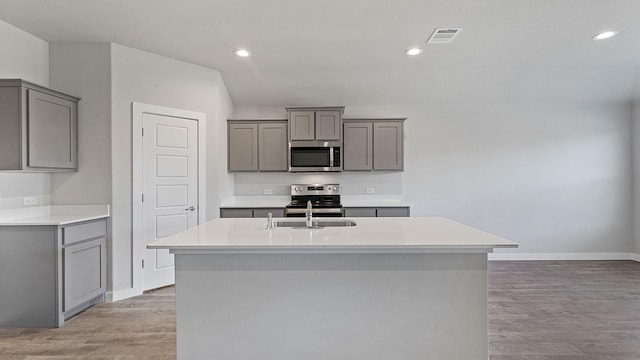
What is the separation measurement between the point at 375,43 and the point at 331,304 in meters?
2.75

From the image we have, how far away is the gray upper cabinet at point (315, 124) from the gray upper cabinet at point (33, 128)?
8.27 feet

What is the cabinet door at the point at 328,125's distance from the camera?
15.8ft

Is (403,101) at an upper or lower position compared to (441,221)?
upper

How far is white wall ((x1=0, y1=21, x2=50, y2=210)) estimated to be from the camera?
3.15 m

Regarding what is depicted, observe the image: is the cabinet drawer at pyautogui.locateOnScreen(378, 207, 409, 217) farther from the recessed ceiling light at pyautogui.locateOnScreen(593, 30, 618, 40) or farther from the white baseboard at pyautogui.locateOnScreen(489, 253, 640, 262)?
the recessed ceiling light at pyautogui.locateOnScreen(593, 30, 618, 40)

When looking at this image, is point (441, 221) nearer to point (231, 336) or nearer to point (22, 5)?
point (231, 336)

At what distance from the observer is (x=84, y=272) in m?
3.20

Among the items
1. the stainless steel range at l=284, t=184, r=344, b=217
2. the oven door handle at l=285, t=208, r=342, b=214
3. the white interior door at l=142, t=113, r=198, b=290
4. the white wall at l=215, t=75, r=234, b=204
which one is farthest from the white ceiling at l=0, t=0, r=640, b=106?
the oven door handle at l=285, t=208, r=342, b=214

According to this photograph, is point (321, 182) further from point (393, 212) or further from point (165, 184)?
point (165, 184)

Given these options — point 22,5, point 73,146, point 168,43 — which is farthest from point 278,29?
point 73,146

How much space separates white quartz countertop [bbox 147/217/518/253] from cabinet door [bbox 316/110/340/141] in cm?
255

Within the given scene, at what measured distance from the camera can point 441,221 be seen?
276 cm

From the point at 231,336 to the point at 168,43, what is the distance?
3013 mm

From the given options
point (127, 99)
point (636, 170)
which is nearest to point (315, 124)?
Result: point (127, 99)
